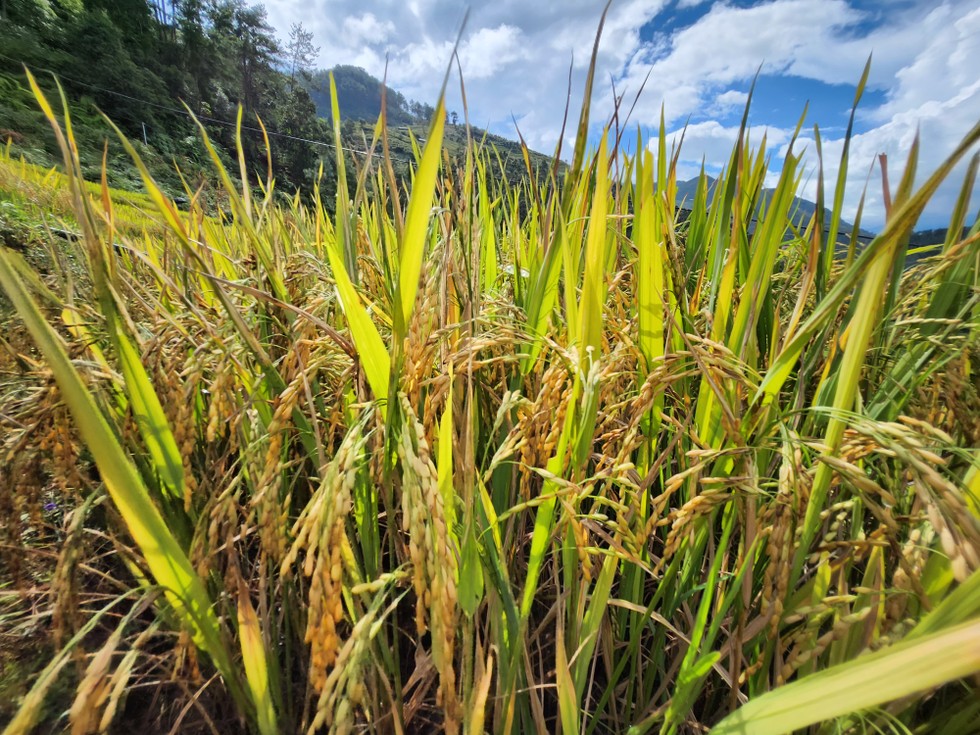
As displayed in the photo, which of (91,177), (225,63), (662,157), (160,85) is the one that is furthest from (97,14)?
(662,157)

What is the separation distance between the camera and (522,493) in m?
0.77

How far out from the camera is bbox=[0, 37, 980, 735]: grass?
0.47m

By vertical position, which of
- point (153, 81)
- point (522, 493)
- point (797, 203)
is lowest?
point (522, 493)

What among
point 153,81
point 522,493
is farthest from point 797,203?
point 153,81

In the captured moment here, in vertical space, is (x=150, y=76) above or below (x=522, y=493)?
above

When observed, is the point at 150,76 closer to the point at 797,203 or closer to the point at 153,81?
the point at 153,81

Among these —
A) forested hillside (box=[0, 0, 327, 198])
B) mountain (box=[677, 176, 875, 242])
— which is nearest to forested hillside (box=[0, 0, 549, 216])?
forested hillside (box=[0, 0, 327, 198])

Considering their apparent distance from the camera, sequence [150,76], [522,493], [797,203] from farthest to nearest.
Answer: [150,76]
[797,203]
[522,493]

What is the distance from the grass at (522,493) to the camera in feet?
1.55

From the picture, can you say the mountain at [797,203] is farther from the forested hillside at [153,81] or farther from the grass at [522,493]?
the forested hillside at [153,81]

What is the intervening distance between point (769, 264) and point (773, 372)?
1.12ft

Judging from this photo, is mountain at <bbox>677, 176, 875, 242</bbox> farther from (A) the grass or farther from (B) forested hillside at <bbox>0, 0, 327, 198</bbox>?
(B) forested hillside at <bbox>0, 0, 327, 198</bbox>

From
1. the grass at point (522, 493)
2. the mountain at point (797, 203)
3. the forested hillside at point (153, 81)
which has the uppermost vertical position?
the forested hillside at point (153, 81)

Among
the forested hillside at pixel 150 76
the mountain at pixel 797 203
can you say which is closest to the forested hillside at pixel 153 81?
the forested hillside at pixel 150 76
